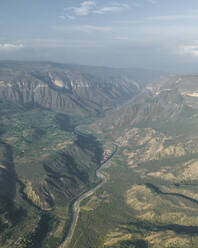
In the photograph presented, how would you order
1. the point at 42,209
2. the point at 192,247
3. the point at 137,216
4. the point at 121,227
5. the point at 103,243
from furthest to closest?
the point at 42,209 → the point at 137,216 → the point at 121,227 → the point at 103,243 → the point at 192,247

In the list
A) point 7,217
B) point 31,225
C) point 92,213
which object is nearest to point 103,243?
point 92,213

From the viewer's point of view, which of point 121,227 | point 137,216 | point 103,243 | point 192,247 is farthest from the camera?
point 137,216

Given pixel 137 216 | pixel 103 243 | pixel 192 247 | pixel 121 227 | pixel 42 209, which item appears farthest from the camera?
pixel 42 209

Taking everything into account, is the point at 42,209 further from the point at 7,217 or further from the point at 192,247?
the point at 192,247

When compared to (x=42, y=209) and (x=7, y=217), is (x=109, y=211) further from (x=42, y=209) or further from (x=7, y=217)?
(x=7, y=217)

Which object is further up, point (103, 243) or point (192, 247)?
point (192, 247)

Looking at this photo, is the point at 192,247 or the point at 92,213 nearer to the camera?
the point at 192,247

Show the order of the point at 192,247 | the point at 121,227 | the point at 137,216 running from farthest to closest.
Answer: the point at 137,216 → the point at 121,227 → the point at 192,247

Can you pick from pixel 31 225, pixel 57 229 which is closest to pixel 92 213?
pixel 57 229

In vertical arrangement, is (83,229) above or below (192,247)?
below
